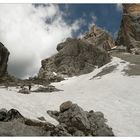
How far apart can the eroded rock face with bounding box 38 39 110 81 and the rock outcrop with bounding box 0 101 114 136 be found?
43240 mm

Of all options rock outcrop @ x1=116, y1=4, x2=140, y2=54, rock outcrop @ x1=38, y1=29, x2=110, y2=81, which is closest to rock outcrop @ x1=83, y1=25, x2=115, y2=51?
rock outcrop @ x1=116, y1=4, x2=140, y2=54

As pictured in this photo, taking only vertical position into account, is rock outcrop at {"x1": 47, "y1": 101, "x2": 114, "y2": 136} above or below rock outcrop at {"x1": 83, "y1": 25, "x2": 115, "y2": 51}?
above

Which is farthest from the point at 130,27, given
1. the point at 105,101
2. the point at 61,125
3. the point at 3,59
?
the point at 61,125

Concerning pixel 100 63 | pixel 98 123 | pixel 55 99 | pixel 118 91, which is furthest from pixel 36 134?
pixel 100 63

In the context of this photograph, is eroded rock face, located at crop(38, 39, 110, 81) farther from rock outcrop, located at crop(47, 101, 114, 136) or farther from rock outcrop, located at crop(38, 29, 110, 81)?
rock outcrop, located at crop(47, 101, 114, 136)

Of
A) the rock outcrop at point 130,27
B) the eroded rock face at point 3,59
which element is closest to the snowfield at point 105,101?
the eroded rock face at point 3,59

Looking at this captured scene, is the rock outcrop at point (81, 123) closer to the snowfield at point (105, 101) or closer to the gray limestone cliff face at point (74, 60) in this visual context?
the snowfield at point (105, 101)

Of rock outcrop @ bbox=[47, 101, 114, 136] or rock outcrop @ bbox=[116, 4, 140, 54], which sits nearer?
rock outcrop @ bbox=[47, 101, 114, 136]

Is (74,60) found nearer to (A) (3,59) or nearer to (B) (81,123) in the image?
(A) (3,59)

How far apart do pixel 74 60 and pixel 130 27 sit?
33.8m

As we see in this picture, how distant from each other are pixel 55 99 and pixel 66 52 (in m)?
46.7

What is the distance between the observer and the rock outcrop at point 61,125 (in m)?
21.2

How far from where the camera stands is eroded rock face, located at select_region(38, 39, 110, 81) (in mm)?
73938

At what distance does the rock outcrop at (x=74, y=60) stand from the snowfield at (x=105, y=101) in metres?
20.5
